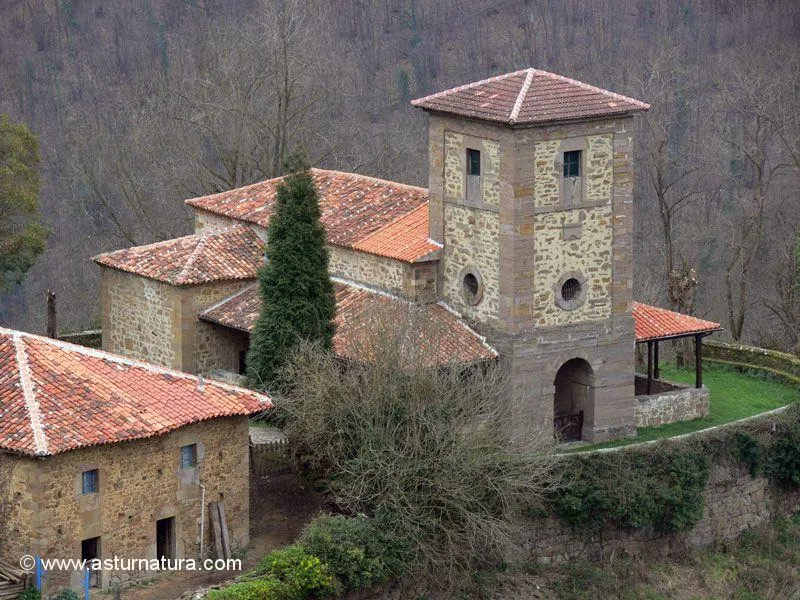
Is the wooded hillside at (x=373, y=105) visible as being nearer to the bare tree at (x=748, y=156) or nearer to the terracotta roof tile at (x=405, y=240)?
the bare tree at (x=748, y=156)

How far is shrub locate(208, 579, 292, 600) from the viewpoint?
108 ft

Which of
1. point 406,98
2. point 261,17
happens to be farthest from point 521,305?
point 406,98

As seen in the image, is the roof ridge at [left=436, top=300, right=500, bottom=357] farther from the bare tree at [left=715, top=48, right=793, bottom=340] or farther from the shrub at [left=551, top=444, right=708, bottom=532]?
the bare tree at [left=715, top=48, right=793, bottom=340]

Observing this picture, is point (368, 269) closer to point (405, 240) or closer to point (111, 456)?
point (405, 240)

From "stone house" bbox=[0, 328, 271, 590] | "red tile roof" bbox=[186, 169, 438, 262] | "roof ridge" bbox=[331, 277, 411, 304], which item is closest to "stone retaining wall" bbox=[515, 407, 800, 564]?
"roof ridge" bbox=[331, 277, 411, 304]

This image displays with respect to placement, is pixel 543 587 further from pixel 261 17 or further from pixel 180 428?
pixel 261 17

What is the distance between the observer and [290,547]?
35.0m

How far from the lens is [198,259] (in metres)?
43.2

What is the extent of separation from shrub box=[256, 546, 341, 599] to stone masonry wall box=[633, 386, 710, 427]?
391 inches

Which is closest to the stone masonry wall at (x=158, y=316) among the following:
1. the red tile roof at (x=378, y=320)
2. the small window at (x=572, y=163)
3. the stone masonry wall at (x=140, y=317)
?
the stone masonry wall at (x=140, y=317)

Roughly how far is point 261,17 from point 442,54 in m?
12.3

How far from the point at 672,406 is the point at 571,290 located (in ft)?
14.2

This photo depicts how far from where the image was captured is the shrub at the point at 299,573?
34031 millimetres

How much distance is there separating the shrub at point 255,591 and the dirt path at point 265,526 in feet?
3.61
